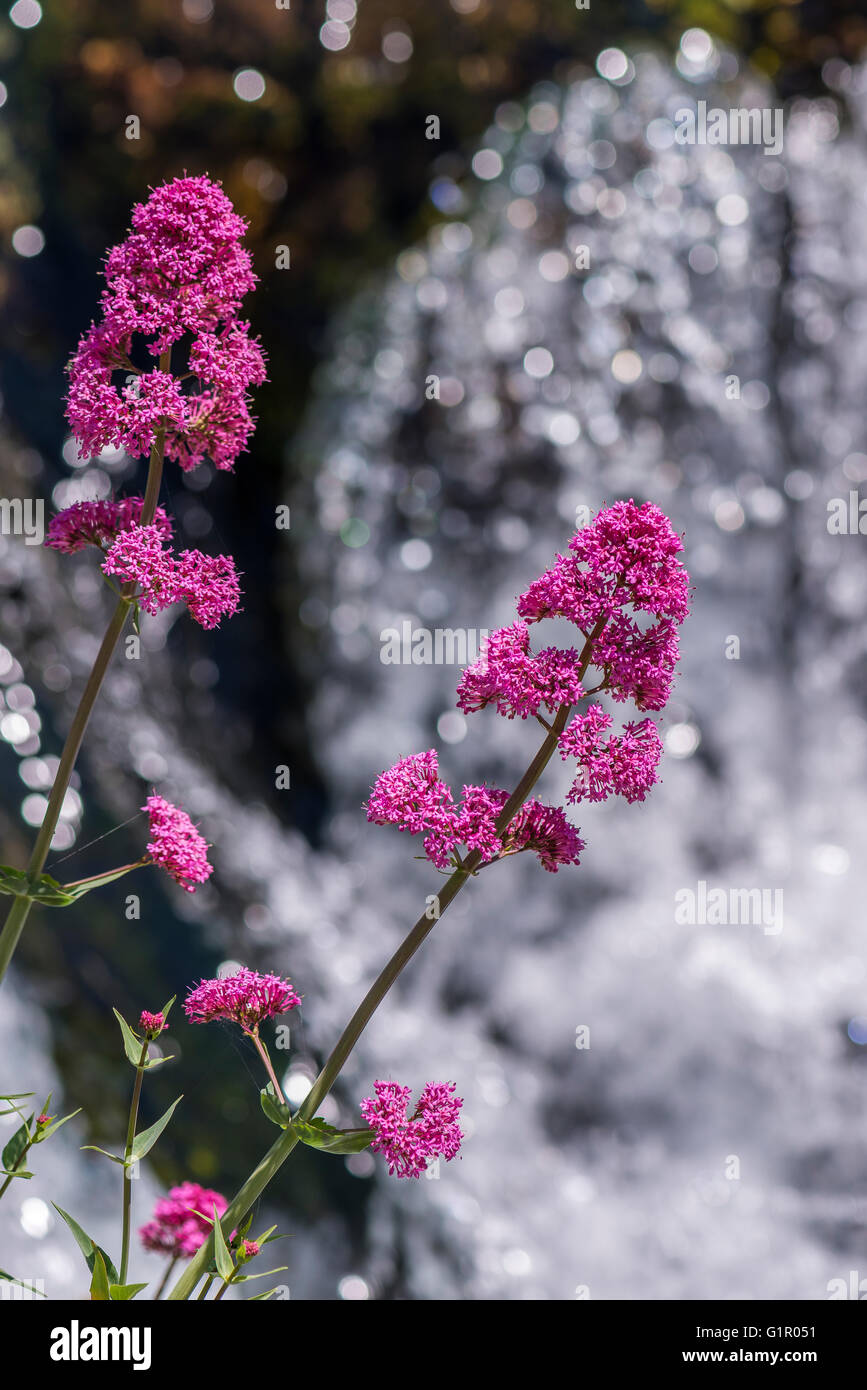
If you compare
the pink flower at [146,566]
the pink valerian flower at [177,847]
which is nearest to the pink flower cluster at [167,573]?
the pink flower at [146,566]

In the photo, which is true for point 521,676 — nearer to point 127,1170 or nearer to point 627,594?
point 627,594

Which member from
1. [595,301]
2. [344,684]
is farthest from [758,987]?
[595,301]

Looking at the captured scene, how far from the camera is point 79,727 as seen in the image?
27.0 inches

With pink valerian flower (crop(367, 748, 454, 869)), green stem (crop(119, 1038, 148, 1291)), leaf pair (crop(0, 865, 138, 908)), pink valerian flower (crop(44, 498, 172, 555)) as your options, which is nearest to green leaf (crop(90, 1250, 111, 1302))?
green stem (crop(119, 1038, 148, 1291))

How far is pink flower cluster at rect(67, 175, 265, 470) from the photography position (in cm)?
71

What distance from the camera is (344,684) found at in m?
2.94

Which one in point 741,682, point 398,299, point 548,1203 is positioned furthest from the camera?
point 398,299

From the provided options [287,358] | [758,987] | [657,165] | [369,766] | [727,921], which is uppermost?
[657,165]

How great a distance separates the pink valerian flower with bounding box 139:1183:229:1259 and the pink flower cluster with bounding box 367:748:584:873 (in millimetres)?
393

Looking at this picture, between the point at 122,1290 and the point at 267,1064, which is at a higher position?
the point at 267,1064

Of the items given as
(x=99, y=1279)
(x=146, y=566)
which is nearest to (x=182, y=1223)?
(x=99, y=1279)

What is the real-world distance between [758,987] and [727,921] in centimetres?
18

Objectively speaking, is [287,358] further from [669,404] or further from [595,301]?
[669,404]

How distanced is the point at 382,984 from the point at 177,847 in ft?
0.64
